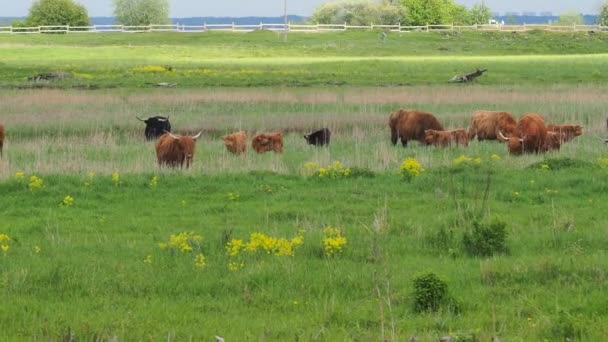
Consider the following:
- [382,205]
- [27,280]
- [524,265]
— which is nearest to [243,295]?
[27,280]

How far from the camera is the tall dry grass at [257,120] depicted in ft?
56.6

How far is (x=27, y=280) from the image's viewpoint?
861cm

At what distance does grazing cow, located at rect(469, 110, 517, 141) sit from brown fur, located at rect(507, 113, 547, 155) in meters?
1.54

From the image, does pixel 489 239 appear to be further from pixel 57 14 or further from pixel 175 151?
pixel 57 14

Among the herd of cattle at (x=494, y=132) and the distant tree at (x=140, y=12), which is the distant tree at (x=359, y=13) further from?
the herd of cattle at (x=494, y=132)

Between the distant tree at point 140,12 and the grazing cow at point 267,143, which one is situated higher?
the distant tree at point 140,12

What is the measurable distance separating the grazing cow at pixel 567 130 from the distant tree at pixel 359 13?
329 feet

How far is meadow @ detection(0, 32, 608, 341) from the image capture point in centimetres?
743

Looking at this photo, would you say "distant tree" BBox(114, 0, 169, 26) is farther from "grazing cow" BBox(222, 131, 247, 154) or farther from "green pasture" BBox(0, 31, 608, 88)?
"grazing cow" BBox(222, 131, 247, 154)

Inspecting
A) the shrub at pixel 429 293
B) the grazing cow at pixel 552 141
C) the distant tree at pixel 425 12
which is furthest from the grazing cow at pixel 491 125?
the distant tree at pixel 425 12

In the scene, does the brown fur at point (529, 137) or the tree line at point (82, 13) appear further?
the tree line at point (82, 13)

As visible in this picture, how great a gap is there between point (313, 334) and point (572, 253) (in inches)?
149

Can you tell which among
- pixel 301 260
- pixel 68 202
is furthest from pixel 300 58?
pixel 301 260

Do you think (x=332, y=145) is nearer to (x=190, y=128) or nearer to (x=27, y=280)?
(x=190, y=128)
